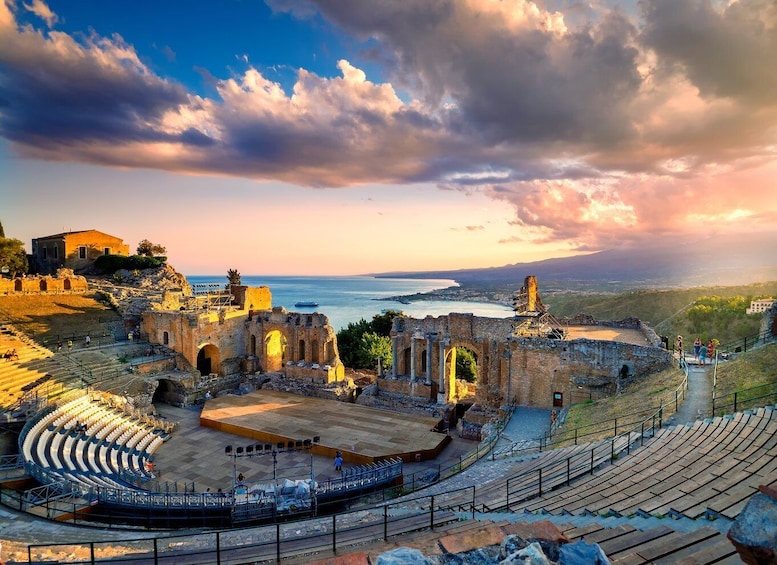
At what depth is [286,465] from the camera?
21750 millimetres

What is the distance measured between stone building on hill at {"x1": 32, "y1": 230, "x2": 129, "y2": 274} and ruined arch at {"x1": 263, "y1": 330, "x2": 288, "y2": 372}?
32655 millimetres

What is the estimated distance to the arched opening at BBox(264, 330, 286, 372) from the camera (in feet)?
124

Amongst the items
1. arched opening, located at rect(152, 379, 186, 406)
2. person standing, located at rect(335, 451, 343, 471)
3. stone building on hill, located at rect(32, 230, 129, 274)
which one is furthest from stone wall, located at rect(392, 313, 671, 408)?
stone building on hill, located at rect(32, 230, 129, 274)

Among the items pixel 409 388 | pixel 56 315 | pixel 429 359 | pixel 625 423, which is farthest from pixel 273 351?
pixel 625 423

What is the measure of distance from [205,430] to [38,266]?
4741 cm

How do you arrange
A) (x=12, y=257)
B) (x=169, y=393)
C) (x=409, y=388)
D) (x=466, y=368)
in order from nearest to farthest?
(x=409, y=388) → (x=169, y=393) → (x=466, y=368) → (x=12, y=257)

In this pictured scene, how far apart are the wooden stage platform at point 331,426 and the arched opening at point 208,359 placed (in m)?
6.40

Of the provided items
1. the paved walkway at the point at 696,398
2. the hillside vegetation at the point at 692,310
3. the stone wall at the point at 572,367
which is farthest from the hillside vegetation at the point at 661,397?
the hillside vegetation at the point at 692,310

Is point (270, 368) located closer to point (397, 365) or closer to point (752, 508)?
point (397, 365)

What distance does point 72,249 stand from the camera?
179 ft

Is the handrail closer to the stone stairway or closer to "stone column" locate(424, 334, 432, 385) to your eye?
the stone stairway

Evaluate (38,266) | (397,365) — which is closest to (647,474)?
(397,365)

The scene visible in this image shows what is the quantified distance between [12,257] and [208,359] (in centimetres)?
2827

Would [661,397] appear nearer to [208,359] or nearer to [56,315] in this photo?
[208,359]
